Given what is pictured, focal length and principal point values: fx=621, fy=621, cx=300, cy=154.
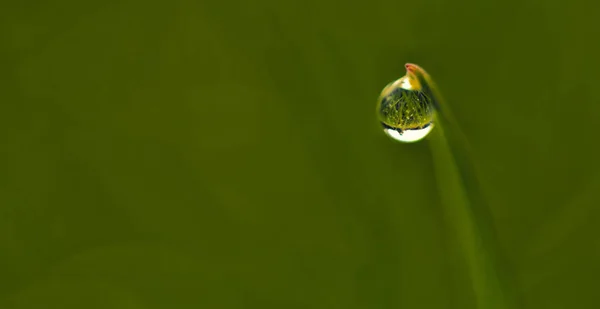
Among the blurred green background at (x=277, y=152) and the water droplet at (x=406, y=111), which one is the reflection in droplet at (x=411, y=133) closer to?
the water droplet at (x=406, y=111)

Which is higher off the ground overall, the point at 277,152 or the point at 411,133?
the point at 277,152

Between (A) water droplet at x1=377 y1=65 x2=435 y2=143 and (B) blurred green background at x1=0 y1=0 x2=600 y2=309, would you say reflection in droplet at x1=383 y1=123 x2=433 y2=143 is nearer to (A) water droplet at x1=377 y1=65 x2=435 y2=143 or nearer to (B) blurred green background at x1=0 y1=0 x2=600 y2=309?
(A) water droplet at x1=377 y1=65 x2=435 y2=143

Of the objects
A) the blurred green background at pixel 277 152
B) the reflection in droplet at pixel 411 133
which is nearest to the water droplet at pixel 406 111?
the reflection in droplet at pixel 411 133

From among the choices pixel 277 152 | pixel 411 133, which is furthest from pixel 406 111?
pixel 277 152

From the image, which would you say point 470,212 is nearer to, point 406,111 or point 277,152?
point 406,111

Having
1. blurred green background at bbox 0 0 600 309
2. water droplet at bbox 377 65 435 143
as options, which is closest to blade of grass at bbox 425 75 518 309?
water droplet at bbox 377 65 435 143

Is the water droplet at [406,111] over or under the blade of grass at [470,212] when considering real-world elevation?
over

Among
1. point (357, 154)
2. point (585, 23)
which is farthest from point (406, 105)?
point (585, 23)
